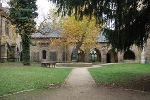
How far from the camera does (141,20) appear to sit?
12727 millimetres

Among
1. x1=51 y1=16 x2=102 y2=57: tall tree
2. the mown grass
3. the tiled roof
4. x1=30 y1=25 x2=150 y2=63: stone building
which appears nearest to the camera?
the mown grass

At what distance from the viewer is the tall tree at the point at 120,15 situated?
1072 cm

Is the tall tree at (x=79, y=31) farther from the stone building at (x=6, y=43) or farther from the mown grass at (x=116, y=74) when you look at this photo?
the mown grass at (x=116, y=74)

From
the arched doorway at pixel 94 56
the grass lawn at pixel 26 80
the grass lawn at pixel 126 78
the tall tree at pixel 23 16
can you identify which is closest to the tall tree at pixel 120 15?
the grass lawn at pixel 126 78

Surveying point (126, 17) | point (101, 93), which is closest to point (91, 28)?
point (126, 17)

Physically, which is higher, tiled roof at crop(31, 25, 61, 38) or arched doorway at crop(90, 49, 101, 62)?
tiled roof at crop(31, 25, 61, 38)

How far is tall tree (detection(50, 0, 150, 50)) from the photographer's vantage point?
1072 cm

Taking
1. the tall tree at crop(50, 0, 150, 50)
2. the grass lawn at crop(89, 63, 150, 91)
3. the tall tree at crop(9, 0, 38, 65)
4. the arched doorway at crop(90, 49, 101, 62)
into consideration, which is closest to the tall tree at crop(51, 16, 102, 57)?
the tall tree at crop(9, 0, 38, 65)

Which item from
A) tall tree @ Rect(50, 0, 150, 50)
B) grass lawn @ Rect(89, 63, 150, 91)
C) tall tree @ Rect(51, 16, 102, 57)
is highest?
tall tree @ Rect(51, 16, 102, 57)

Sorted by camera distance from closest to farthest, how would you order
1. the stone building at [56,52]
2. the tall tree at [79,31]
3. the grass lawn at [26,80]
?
the grass lawn at [26,80] < the tall tree at [79,31] < the stone building at [56,52]

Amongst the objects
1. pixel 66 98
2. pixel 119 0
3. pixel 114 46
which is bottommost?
pixel 66 98

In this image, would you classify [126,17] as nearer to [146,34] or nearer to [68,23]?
[146,34]

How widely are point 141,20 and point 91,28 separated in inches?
783

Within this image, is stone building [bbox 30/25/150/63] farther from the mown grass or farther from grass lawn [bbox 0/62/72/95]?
grass lawn [bbox 0/62/72/95]
